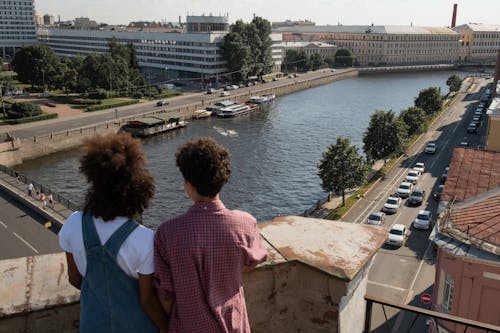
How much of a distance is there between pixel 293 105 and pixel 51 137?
2545 cm

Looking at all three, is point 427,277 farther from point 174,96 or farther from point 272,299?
point 174,96

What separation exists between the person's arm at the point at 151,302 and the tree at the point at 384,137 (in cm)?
2480

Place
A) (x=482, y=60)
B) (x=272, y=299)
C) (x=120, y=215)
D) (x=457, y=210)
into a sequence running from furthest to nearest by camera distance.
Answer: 1. (x=482, y=60)
2. (x=457, y=210)
3. (x=272, y=299)
4. (x=120, y=215)

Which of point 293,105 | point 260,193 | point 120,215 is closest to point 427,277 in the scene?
point 260,193

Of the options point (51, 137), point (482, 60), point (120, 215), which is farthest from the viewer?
point (482, 60)

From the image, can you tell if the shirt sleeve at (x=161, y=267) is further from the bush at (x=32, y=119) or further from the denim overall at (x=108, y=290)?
the bush at (x=32, y=119)

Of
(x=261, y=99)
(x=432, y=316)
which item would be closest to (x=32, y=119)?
(x=261, y=99)

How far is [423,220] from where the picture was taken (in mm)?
18219

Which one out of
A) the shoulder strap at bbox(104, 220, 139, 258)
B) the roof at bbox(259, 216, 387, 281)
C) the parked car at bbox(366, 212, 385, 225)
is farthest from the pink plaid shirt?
the parked car at bbox(366, 212, 385, 225)

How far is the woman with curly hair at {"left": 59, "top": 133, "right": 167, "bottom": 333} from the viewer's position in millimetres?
1972

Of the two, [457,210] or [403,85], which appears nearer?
[457,210]

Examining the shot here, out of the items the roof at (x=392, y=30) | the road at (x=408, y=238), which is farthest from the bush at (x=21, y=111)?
the roof at (x=392, y=30)

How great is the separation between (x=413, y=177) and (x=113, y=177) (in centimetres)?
2313

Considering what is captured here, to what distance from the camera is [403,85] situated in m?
65.8
